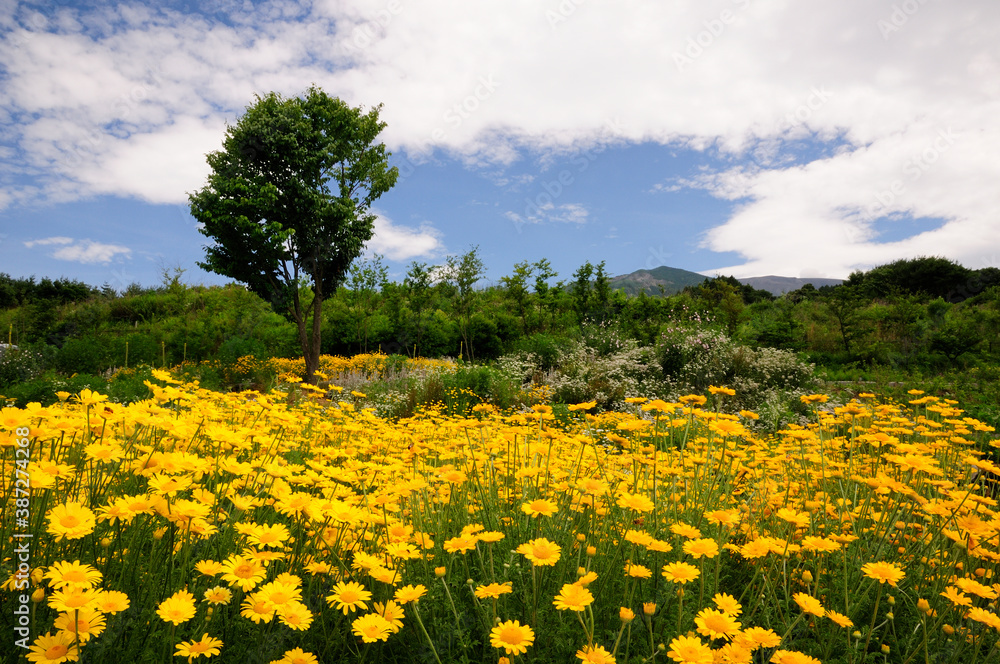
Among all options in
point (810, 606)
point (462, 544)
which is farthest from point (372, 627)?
point (810, 606)

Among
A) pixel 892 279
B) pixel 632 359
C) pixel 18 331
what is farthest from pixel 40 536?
pixel 892 279

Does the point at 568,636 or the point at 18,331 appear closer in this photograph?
the point at 568,636

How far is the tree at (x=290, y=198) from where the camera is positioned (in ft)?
38.5

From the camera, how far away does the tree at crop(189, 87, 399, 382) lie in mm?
11750

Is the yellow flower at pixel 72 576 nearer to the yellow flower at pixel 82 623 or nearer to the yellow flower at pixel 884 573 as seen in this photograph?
the yellow flower at pixel 82 623

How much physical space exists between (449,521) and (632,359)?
32.0 feet

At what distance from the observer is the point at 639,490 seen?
2.33 m

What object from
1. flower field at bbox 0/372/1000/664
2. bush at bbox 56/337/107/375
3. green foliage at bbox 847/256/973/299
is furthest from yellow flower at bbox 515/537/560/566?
green foliage at bbox 847/256/973/299

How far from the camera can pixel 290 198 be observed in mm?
12391

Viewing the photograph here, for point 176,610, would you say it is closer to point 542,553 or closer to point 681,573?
point 542,553

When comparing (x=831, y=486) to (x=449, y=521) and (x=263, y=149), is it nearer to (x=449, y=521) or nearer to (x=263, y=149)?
(x=449, y=521)

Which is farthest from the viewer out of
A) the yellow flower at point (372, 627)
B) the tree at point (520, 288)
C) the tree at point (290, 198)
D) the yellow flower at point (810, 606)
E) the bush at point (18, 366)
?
the tree at point (520, 288)

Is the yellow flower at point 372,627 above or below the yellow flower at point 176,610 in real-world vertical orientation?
below

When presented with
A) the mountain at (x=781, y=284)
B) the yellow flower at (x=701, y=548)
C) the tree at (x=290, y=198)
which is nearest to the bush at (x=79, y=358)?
the tree at (x=290, y=198)
